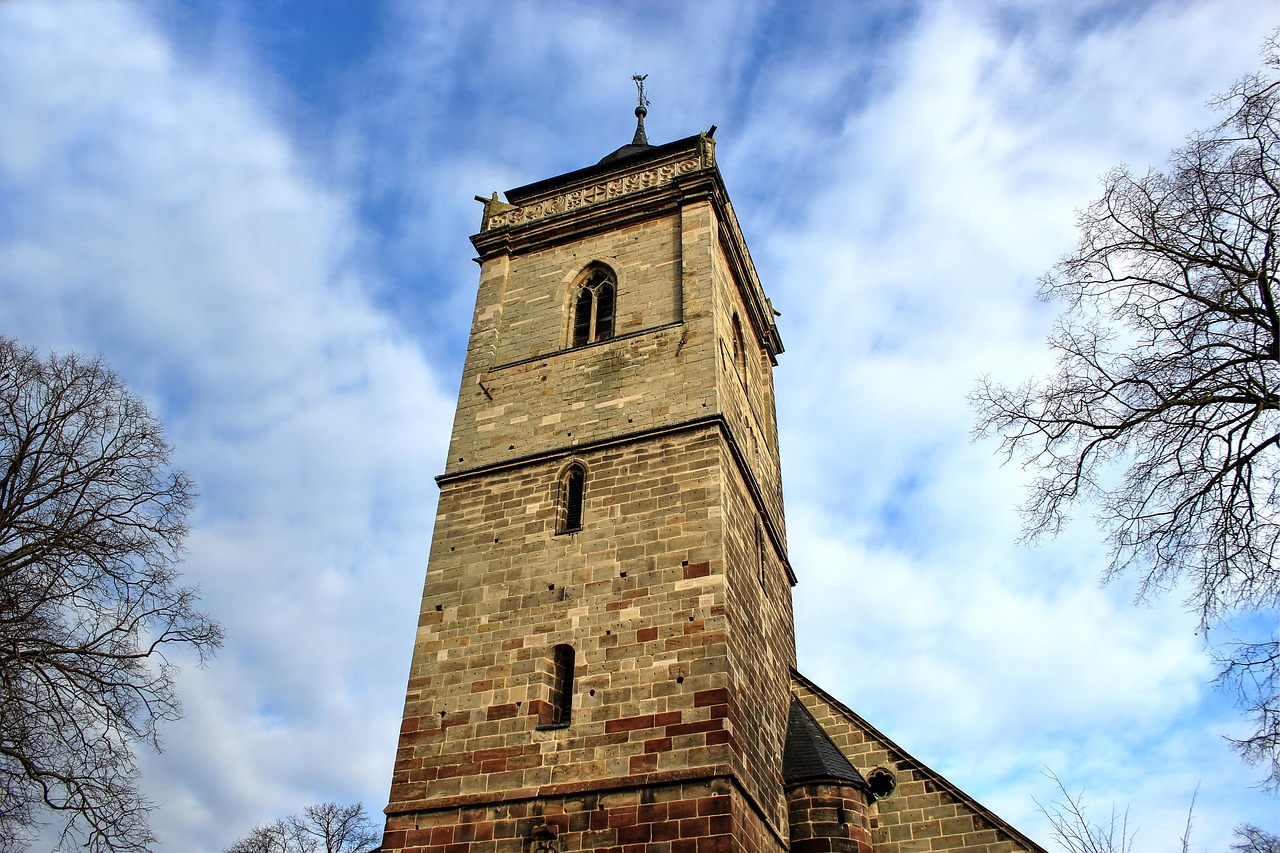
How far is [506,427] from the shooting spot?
1504cm

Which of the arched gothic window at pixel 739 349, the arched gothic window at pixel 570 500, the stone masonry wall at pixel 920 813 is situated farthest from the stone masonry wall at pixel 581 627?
the arched gothic window at pixel 739 349

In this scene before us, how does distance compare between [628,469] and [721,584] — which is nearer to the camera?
[721,584]

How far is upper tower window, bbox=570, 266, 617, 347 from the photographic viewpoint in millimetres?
16375

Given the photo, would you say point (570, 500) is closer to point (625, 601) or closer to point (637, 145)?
point (625, 601)

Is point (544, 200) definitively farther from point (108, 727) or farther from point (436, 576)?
point (108, 727)

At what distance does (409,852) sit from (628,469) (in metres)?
5.51

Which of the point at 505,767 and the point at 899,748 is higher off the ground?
the point at 899,748

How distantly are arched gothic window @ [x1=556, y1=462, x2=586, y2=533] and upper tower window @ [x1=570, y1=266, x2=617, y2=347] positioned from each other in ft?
9.28

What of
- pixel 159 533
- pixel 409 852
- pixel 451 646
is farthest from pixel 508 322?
pixel 409 852

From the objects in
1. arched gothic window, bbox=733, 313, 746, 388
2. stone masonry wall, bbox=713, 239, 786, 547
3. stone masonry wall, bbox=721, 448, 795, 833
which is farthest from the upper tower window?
stone masonry wall, bbox=721, 448, 795, 833

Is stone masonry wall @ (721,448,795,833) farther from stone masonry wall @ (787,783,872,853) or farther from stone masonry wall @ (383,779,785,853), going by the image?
stone masonry wall @ (383,779,785,853)

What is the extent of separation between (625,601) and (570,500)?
214 cm

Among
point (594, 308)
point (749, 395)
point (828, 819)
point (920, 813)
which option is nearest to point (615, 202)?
point (594, 308)

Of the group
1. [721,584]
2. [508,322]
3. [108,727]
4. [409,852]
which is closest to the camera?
[108,727]
